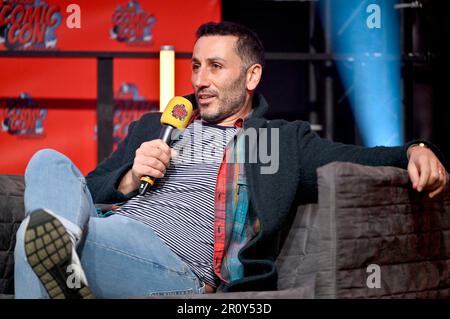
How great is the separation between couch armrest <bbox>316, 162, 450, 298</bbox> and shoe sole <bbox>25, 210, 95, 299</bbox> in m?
0.57

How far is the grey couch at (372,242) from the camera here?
5.52 feet

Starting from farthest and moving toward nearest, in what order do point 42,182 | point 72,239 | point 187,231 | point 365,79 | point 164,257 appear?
point 365,79
point 187,231
point 164,257
point 42,182
point 72,239

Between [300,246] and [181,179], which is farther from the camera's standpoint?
[181,179]

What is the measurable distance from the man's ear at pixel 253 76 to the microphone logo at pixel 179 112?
0.36 m

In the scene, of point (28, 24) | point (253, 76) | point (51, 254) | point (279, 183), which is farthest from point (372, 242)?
point (28, 24)

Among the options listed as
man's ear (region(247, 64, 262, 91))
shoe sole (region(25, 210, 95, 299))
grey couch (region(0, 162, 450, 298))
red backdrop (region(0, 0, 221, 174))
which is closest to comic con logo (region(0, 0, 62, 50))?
red backdrop (region(0, 0, 221, 174))

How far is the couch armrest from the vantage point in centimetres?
168

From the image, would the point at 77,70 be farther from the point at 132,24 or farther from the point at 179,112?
the point at 179,112

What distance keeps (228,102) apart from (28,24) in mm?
1834

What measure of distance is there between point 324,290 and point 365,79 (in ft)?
8.56

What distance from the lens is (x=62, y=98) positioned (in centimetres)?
389

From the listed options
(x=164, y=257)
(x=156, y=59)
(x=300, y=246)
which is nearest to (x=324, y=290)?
(x=300, y=246)

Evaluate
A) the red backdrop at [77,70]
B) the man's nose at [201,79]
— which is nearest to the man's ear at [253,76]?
the man's nose at [201,79]

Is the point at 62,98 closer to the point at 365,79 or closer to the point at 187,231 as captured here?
the point at 365,79
